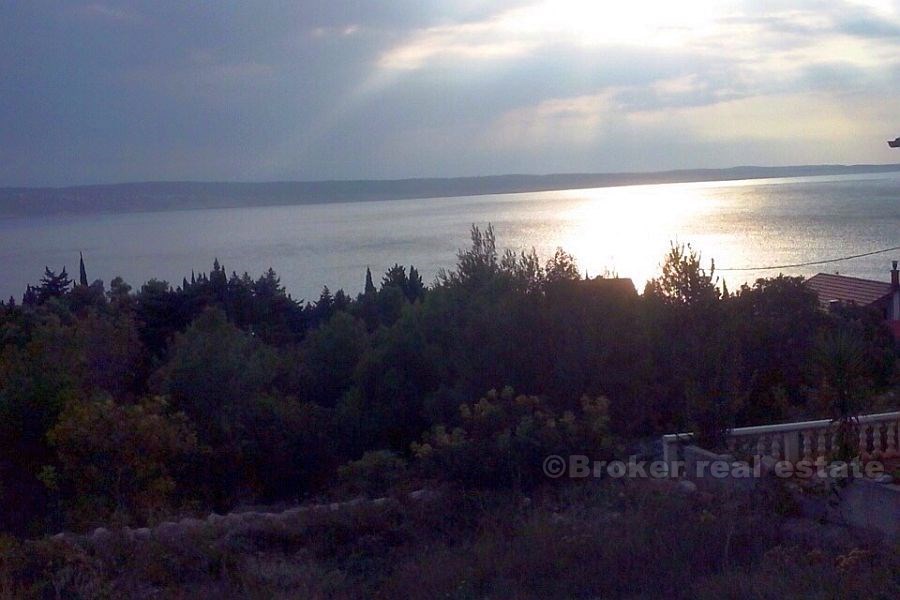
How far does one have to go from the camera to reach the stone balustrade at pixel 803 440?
30.2 ft

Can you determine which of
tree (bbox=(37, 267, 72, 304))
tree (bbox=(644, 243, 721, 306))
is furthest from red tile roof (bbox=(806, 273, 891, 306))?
tree (bbox=(37, 267, 72, 304))

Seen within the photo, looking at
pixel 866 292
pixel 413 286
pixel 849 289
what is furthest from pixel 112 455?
pixel 413 286

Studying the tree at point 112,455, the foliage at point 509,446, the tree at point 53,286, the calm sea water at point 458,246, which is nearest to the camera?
the foliage at point 509,446

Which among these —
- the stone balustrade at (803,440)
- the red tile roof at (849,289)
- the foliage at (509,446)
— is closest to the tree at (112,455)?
the foliage at (509,446)

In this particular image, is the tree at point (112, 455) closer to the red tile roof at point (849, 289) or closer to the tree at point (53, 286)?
the red tile roof at point (849, 289)

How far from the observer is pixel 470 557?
22.0 ft

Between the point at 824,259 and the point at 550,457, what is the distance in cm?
5300

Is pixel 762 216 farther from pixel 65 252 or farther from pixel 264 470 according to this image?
pixel 264 470

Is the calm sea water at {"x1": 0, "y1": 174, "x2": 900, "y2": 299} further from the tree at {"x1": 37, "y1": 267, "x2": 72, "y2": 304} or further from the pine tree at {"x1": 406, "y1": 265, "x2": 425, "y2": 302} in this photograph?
the tree at {"x1": 37, "y1": 267, "x2": 72, "y2": 304}

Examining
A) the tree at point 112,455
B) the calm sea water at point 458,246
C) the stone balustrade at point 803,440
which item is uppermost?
the stone balustrade at point 803,440

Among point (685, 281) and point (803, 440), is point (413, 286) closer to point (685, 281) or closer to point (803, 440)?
point (685, 281)

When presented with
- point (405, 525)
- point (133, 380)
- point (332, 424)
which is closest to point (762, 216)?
point (133, 380)

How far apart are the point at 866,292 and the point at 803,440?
25.5 meters

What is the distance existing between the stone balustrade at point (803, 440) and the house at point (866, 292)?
1730 cm
